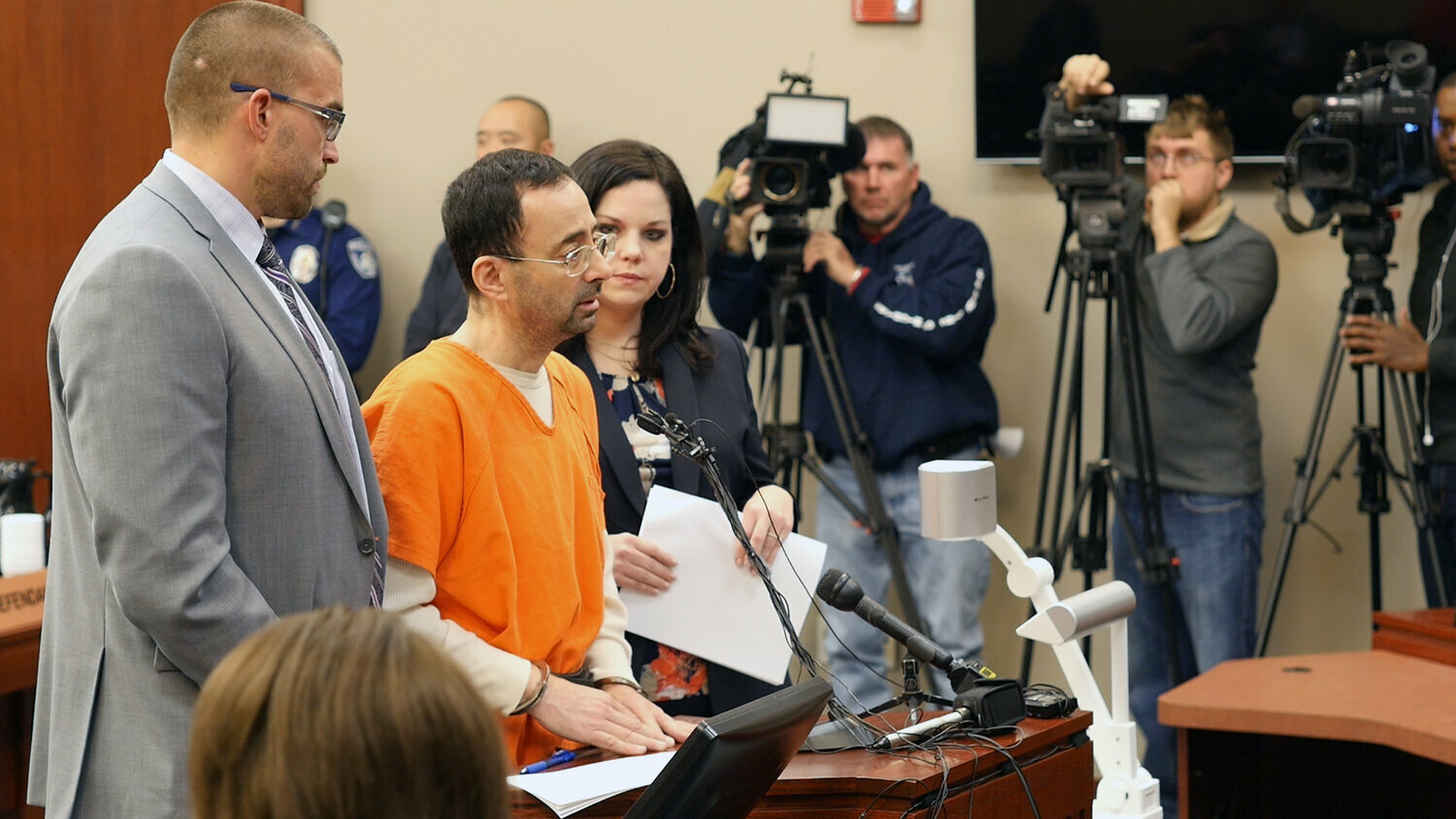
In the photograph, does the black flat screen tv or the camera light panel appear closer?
the camera light panel

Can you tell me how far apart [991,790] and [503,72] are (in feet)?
11.6

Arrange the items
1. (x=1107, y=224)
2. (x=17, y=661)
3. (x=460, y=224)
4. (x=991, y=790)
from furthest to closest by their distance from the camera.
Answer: (x=1107, y=224), (x=17, y=661), (x=460, y=224), (x=991, y=790)

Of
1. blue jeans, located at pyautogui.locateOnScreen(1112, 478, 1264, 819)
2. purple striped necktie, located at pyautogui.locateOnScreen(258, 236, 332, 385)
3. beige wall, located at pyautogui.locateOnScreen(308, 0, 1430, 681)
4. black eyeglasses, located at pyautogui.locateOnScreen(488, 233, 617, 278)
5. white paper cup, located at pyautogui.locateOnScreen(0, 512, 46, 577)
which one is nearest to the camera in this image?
purple striped necktie, located at pyautogui.locateOnScreen(258, 236, 332, 385)

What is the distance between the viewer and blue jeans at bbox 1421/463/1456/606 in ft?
11.4

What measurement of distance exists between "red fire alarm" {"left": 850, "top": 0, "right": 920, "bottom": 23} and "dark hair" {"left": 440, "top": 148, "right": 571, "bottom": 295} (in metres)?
2.75

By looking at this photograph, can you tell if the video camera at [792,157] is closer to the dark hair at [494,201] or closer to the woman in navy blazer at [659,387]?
the woman in navy blazer at [659,387]

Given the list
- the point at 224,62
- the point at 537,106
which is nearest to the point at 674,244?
the point at 224,62

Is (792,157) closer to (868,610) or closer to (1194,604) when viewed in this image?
(1194,604)

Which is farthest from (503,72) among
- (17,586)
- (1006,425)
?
(17,586)

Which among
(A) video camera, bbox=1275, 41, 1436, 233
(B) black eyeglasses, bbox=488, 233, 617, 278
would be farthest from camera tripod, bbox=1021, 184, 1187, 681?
(B) black eyeglasses, bbox=488, 233, 617, 278

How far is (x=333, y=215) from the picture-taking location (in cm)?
436

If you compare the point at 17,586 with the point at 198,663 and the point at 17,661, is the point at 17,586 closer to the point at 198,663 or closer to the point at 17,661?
the point at 17,661

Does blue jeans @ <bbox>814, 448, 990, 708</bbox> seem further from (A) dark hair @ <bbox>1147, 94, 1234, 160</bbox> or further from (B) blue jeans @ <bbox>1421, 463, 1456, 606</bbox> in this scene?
(B) blue jeans @ <bbox>1421, 463, 1456, 606</bbox>

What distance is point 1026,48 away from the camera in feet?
13.9
